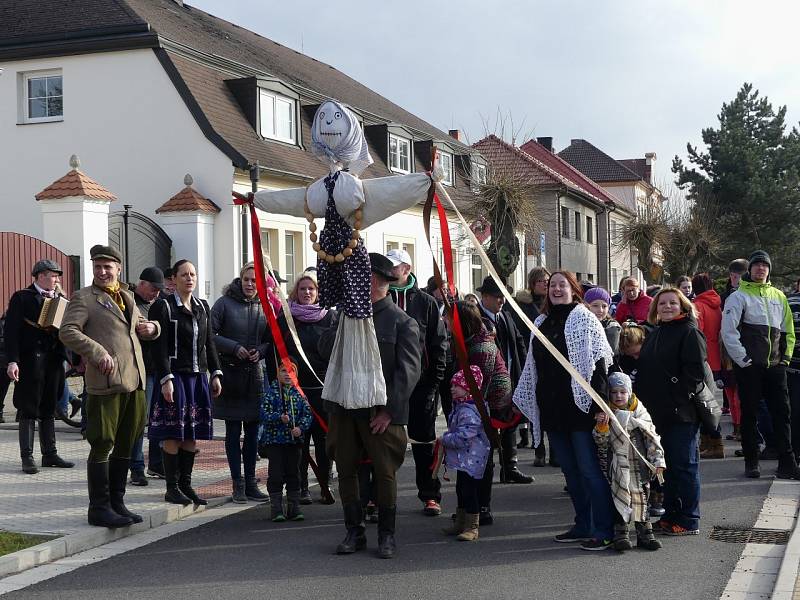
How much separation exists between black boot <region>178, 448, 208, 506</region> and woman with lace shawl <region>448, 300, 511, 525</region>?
7.81 feet

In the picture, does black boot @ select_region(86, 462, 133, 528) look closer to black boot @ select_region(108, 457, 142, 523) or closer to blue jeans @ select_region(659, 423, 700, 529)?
black boot @ select_region(108, 457, 142, 523)

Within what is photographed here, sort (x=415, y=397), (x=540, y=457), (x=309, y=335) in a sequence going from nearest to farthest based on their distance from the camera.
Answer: (x=415, y=397) < (x=309, y=335) < (x=540, y=457)

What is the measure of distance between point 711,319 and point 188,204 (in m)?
10.8

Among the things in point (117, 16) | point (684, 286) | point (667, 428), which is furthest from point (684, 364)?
point (117, 16)

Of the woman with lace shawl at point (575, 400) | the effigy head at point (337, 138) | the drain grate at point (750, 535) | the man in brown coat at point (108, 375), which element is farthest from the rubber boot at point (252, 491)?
the drain grate at point (750, 535)

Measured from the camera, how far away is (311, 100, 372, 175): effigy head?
6531mm

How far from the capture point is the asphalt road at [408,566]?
5.68 metres

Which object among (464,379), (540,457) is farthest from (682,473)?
(540,457)

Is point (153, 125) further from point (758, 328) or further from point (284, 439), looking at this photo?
point (758, 328)

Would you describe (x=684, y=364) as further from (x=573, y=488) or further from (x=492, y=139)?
(x=492, y=139)

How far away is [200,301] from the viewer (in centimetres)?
812

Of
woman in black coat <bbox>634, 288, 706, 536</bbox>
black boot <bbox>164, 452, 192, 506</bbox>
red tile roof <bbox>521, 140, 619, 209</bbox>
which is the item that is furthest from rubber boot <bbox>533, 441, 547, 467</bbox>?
red tile roof <bbox>521, 140, 619, 209</bbox>

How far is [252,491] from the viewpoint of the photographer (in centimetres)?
834

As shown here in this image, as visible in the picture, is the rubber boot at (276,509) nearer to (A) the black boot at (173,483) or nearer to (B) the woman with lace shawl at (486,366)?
(A) the black boot at (173,483)
